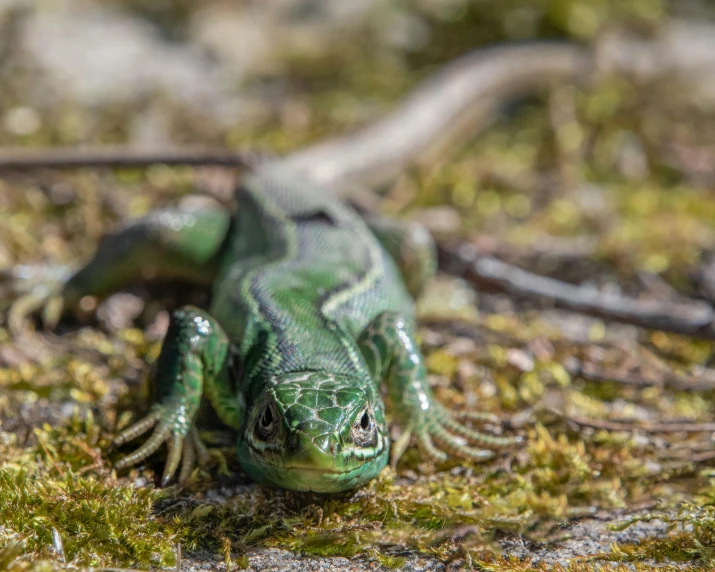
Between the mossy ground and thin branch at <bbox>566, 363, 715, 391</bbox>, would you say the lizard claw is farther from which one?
thin branch at <bbox>566, 363, 715, 391</bbox>

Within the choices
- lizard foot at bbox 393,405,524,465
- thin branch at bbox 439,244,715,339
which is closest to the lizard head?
lizard foot at bbox 393,405,524,465

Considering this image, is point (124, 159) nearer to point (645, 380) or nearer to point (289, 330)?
point (289, 330)

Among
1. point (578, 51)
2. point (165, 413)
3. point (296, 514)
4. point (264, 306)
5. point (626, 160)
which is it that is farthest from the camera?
point (578, 51)

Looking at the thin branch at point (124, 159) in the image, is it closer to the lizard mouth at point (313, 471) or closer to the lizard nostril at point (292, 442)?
the lizard mouth at point (313, 471)

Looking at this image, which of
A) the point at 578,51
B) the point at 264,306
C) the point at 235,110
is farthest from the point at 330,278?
the point at 578,51

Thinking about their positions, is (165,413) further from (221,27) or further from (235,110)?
(221,27)

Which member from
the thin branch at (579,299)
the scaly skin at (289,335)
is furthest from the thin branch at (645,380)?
the scaly skin at (289,335)
